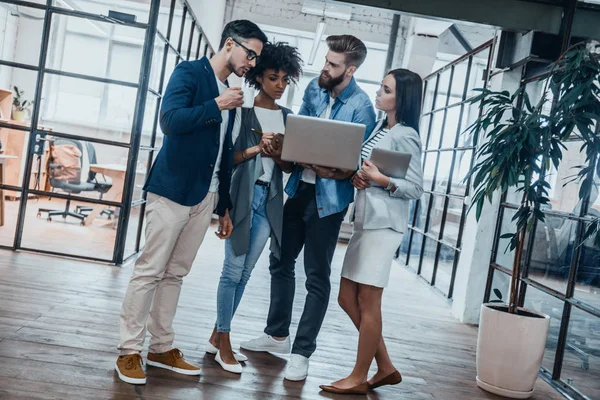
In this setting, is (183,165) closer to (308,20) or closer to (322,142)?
(322,142)

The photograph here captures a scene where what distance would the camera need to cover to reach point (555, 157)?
278 cm

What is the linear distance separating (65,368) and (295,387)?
2.99 feet

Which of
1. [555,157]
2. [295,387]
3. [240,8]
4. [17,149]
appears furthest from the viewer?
[240,8]

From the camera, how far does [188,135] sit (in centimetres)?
226

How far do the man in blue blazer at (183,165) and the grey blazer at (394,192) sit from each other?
0.62 m

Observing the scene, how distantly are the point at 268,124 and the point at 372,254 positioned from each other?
711mm

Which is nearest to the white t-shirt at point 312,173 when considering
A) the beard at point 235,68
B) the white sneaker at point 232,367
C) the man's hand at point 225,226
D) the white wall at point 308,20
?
the man's hand at point 225,226

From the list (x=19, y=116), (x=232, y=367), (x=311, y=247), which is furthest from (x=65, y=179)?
(x=311, y=247)

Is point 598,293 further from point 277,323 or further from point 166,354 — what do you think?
point 166,354

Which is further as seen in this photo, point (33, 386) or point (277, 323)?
point (277, 323)

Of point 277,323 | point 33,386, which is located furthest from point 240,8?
point 33,386

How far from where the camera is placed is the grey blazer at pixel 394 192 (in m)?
2.44

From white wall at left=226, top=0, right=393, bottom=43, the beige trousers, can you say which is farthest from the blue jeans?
white wall at left=226, top=0, right=393, bottom=43

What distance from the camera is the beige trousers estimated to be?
7.43 ft
